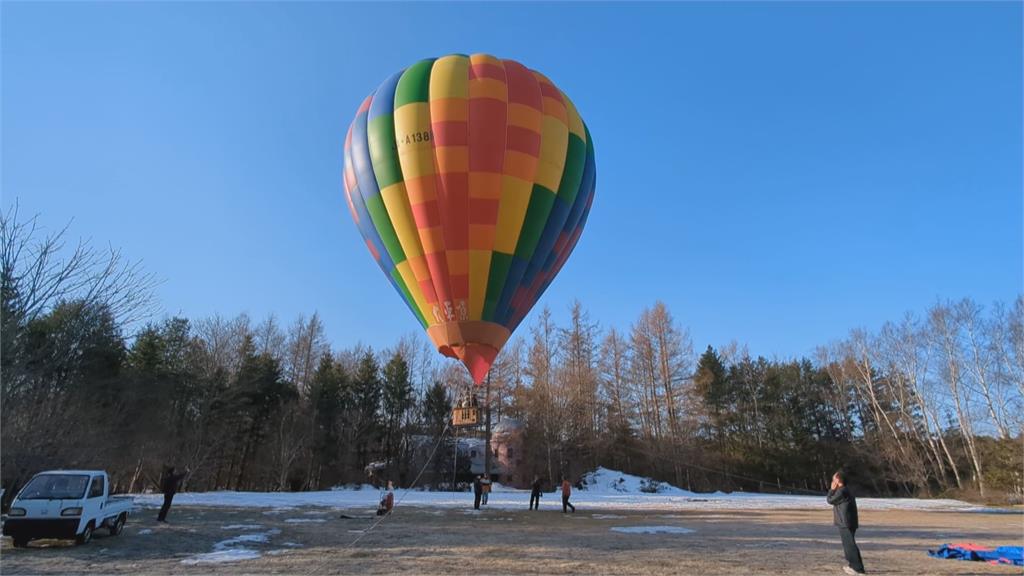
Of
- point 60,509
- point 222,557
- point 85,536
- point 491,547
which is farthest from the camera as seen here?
point 491,547

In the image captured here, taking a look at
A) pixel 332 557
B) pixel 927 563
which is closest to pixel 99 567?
pixel 332 557

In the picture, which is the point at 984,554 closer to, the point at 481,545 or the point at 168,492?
the point at 481,545

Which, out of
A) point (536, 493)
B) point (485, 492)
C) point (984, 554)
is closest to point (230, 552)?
point (536, 493)

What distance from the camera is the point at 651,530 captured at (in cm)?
1247

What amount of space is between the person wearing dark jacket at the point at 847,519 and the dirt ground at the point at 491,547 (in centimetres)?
36

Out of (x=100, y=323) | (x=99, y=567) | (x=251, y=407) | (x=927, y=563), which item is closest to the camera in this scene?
(x=99, y=567)

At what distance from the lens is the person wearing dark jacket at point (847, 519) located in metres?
7.15

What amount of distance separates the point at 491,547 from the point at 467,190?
706 centimetres

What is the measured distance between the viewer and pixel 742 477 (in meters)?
40.8

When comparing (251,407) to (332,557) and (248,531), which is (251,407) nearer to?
(248,531)

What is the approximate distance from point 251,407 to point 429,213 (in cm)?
2896

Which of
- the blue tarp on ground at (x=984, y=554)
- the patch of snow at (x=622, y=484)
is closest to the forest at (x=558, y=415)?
the patch of snow at (x=622, y=484)

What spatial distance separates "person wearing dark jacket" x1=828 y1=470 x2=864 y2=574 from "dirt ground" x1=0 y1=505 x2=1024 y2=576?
1.18 ft

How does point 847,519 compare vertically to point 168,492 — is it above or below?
below
